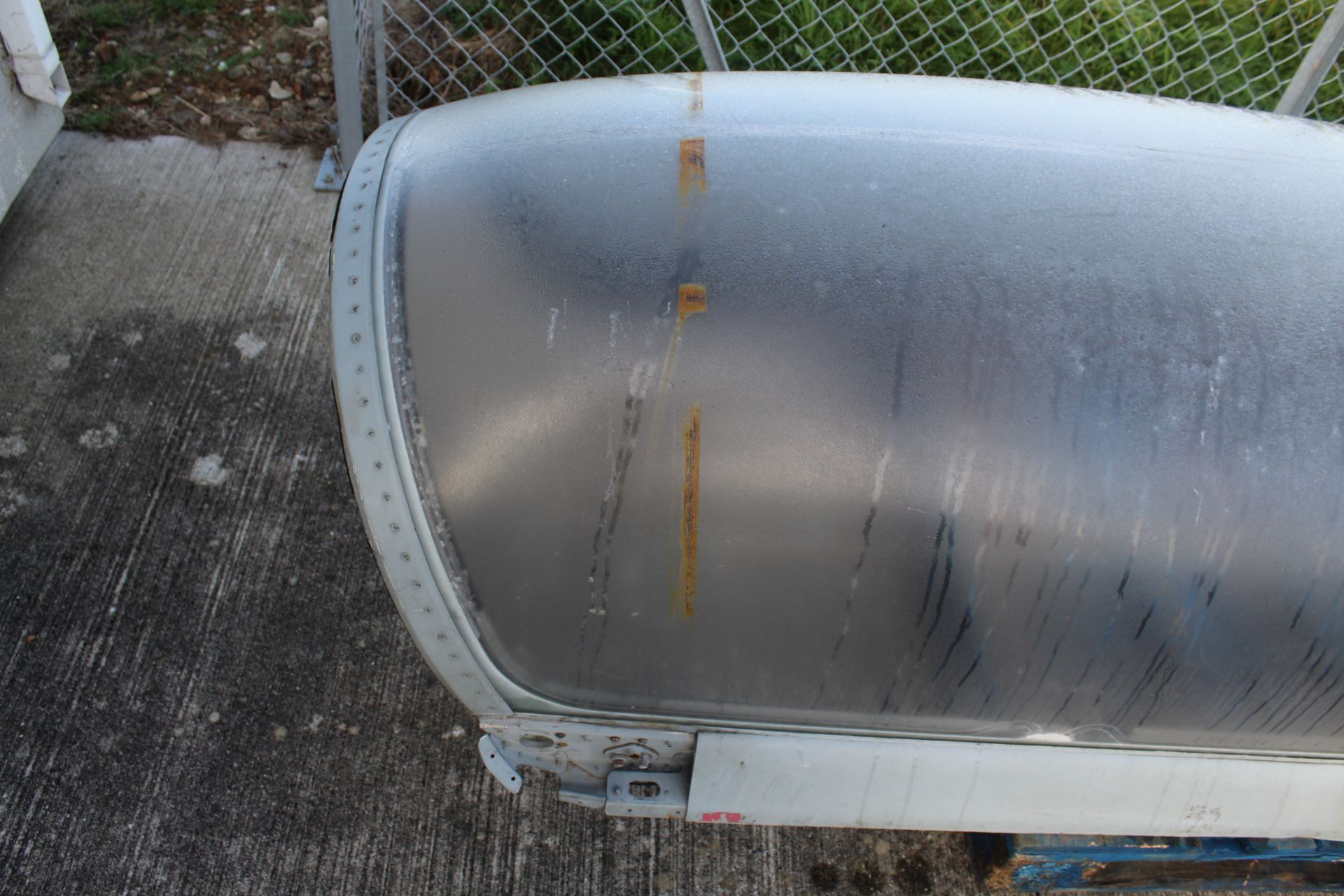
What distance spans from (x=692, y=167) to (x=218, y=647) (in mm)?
1715

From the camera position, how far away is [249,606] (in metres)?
2.37

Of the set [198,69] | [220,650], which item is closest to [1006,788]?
[220,650]

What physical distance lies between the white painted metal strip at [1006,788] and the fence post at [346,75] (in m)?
2.14

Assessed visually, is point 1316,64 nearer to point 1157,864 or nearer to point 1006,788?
point 1157,864

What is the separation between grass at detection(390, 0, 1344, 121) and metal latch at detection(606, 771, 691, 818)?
2689 mm

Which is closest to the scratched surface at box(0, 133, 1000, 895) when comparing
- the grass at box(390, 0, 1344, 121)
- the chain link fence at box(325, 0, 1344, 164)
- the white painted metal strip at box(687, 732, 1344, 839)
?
the white painted metal strip at box(687, 732, 1344, 839)

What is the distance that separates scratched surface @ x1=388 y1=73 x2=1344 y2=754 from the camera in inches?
48.2

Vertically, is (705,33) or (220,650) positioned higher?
(705,33)

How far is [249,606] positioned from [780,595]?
1.63 m

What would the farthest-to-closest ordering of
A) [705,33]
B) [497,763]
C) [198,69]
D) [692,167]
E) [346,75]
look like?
[198,69], [346,75], [705,33], [497,763], [692,167]

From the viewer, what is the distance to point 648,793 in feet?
5.19

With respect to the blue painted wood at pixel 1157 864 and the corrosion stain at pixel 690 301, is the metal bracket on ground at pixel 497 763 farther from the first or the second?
the blue painted wood at pixel 1157 864

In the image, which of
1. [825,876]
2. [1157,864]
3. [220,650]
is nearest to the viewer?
[1157,864]

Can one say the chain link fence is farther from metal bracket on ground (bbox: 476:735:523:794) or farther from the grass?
metal bracket on ground (bbox: 476:735:523:794)
